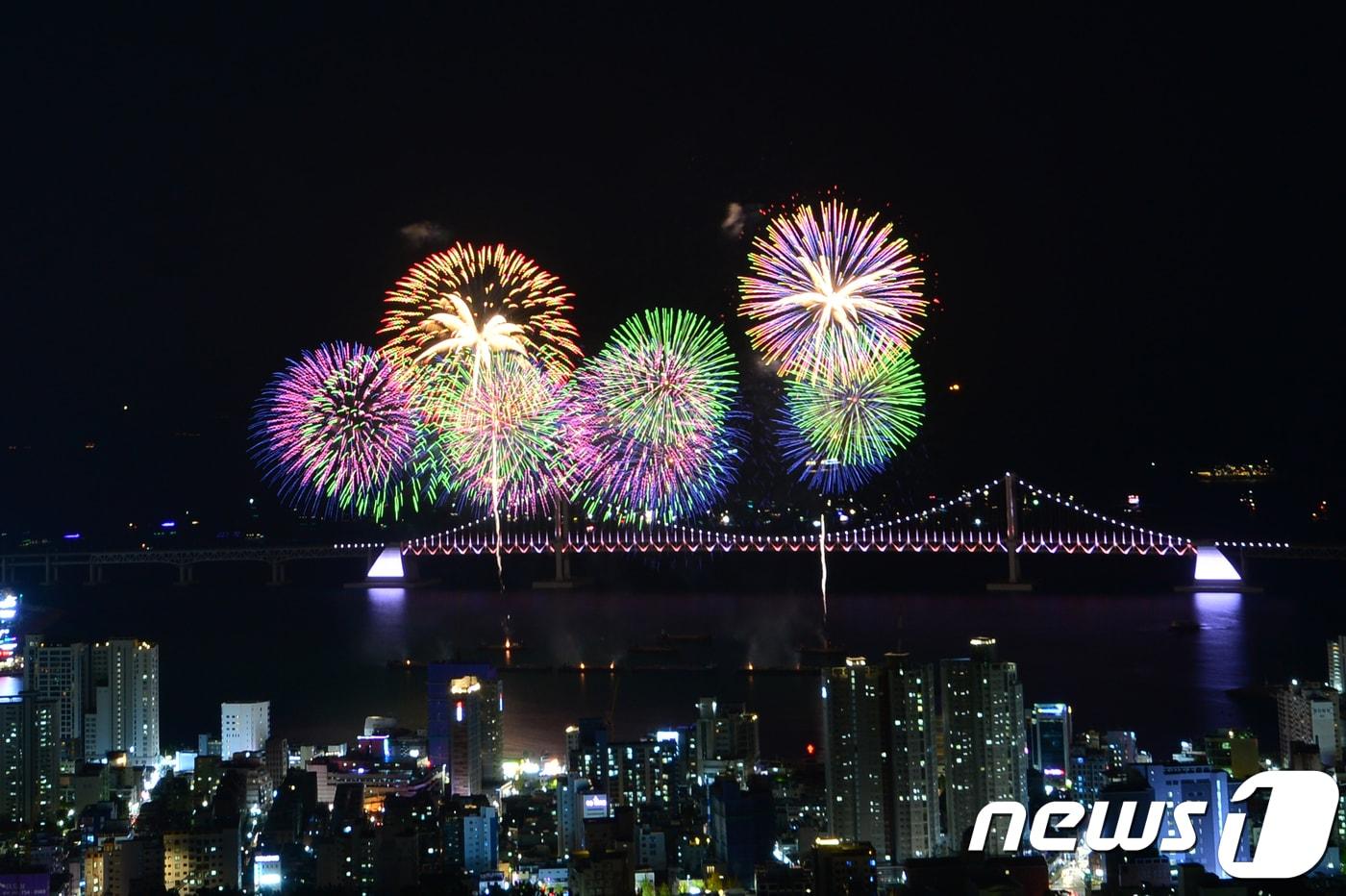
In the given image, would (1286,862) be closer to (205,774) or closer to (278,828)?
(278,828)

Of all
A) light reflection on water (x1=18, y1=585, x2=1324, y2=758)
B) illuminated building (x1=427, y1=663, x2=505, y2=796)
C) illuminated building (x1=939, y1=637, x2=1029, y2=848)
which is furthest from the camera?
light reflection on water (x1=18, y1=585, x2=1324, y2=758)

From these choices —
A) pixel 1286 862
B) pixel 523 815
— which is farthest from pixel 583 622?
pixel 1286 862

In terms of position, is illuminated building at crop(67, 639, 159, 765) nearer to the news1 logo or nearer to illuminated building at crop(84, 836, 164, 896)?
illuminated building at crop(84, 836, 164, 896)

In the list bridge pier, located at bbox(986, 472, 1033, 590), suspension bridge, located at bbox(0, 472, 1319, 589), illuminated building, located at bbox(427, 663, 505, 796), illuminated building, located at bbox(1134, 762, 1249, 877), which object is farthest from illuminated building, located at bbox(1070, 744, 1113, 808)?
suspension bridge, located at bbox(0, 472, 1319, 589)

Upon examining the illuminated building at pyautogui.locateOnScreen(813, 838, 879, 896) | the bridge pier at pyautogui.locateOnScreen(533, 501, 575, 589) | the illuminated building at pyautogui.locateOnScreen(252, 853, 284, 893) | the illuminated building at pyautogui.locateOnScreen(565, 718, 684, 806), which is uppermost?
the bridge pier at pyautogui.locateOnScreen(533, 501, 575, 589)

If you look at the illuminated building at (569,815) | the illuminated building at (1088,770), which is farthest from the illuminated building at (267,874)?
the illuminated building at (1088,770)

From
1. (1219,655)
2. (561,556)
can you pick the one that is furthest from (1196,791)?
(561,556)
